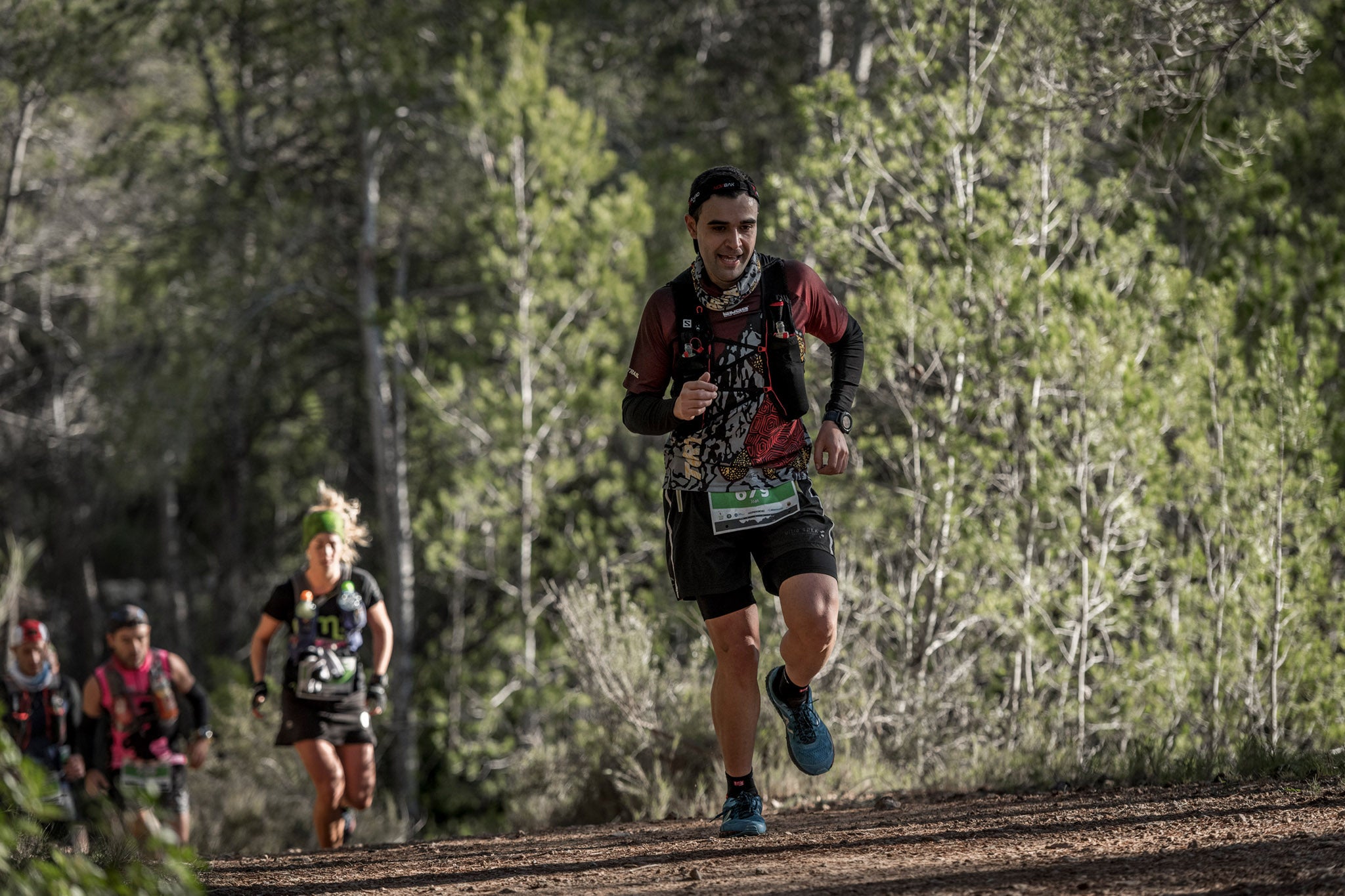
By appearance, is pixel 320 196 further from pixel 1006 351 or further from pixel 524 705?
pixel 1006 351

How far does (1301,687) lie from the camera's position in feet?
25.8

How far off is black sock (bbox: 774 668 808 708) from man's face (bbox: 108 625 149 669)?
403 cm

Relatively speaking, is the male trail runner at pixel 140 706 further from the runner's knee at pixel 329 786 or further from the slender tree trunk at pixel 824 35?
→ the slender tree trunk at pixel 824 35

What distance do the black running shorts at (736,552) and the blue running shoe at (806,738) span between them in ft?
1.02

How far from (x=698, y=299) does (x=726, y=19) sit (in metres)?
13.8

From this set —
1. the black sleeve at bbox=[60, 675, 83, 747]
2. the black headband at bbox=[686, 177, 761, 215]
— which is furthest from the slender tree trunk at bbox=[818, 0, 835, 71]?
the black headband at bbox=[686, 177, 761, 215]

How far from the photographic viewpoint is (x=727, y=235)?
13.6ft

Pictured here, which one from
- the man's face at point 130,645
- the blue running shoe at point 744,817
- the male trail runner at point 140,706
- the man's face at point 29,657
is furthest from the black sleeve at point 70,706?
the blue running shoe at point 744,817

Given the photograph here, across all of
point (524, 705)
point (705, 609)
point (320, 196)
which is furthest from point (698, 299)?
point (320, 196)

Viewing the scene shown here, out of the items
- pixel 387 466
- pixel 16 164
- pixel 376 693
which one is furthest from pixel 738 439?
pixel 16 164

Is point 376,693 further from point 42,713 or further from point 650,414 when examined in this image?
point 42,713

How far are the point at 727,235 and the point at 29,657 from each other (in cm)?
601

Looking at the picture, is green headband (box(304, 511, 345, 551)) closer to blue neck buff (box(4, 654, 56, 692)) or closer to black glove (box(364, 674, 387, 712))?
black glove (box(364, 674, 387, 712))

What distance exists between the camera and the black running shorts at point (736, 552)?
13.6 ft
